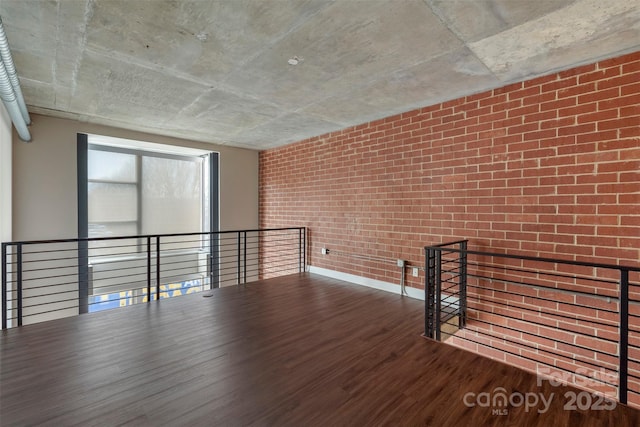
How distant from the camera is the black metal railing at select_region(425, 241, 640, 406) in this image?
7.39 feet

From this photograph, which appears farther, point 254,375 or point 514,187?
point 514,187

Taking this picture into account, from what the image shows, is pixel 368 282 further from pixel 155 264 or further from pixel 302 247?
pixel 155 264

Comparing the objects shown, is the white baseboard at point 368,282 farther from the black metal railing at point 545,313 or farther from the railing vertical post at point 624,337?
the railing vertical post at point 624,337

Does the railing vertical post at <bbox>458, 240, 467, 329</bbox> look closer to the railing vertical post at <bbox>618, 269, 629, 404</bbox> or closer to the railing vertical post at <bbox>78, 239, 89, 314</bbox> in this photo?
the railing vertical post at <bbox>618, 269, 629, 404</bbox>

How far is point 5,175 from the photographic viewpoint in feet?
10.7

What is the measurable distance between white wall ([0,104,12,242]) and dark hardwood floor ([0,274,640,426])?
1295 mm

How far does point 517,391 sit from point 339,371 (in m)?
1.13

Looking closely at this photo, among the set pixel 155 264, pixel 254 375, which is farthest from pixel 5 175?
pixel 254 375

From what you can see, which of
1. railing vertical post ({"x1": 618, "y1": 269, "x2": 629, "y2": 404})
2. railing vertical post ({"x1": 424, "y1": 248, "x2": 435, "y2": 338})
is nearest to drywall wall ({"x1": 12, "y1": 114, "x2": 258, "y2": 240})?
railing vertical post ({"x1": 424, "y1": 248, "x2": 435, "y2": 338})

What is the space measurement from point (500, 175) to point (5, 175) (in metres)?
5.39

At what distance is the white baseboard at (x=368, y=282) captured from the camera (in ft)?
11.9

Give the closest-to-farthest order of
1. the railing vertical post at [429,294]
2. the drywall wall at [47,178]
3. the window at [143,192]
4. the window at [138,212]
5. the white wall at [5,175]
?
the railing vertical post at [429,294], the white wall at [5,175], the drywall wall at [47,178], the window at [138,212], the window at [143,192]

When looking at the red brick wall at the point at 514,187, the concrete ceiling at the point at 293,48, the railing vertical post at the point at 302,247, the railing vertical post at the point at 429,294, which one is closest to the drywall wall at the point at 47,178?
the concrete ceiling at the point at 293,48

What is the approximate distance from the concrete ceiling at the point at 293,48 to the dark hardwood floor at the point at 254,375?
2.33 meters
